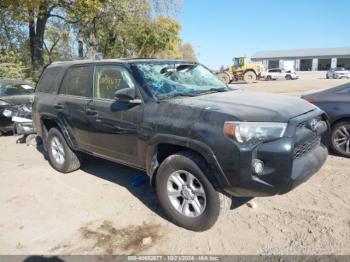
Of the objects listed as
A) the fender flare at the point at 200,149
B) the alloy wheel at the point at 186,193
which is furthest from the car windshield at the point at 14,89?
the alloy wheel at the point at 186,193

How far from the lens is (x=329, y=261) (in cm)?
319

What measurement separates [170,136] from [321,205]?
2120mm

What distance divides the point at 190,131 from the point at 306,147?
1270 mm

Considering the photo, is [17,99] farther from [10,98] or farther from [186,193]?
[186,193]

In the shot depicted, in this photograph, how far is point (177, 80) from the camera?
4.56 metres

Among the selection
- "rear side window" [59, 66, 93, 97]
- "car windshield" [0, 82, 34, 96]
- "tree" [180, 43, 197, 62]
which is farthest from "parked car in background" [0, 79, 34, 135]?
"tree" [180, 43, 197, 62]

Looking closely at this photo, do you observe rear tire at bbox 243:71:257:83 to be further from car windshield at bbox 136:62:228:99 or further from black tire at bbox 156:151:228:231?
black tire at bbox 156:151:228:231

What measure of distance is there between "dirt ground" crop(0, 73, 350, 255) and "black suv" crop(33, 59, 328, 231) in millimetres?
315

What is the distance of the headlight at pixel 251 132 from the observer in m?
3.28

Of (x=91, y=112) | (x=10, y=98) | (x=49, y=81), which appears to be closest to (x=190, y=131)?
(x=91, y=112)

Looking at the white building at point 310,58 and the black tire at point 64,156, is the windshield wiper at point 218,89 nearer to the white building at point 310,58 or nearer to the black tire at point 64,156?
the black tire at point 64,156

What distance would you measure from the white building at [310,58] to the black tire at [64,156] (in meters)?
74.4

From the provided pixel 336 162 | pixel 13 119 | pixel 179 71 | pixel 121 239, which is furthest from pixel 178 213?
pixel 13 119

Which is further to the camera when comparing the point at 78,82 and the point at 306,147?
the point at 78,82
